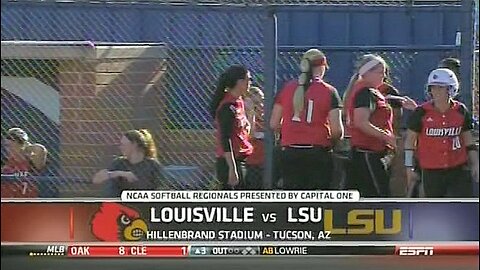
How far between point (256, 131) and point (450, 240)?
45.9 inches

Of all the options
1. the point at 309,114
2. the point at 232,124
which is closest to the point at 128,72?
the point at 232,124

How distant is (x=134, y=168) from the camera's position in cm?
369

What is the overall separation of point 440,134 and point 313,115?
67 cm

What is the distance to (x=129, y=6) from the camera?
142 inches

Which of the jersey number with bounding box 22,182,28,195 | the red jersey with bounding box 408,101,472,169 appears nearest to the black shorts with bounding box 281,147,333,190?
the red jersey with bounding box 408,101,472,169

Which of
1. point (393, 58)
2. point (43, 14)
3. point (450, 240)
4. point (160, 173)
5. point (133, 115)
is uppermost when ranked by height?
point (43, 14)

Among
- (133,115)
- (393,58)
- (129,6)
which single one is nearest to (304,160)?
(393,58)

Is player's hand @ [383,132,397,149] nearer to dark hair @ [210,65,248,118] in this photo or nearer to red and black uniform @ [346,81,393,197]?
red and black uniform @ [346,81,393,197]

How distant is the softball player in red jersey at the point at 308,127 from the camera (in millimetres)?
3627

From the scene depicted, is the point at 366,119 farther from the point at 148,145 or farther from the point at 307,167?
the point at 148,145

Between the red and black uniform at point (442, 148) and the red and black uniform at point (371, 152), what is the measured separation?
0.52 ft

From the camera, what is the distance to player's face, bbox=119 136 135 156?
145 inches

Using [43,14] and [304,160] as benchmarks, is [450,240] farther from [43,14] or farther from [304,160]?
[43,14]

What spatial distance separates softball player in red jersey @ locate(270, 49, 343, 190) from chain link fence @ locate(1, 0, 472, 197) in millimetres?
74
